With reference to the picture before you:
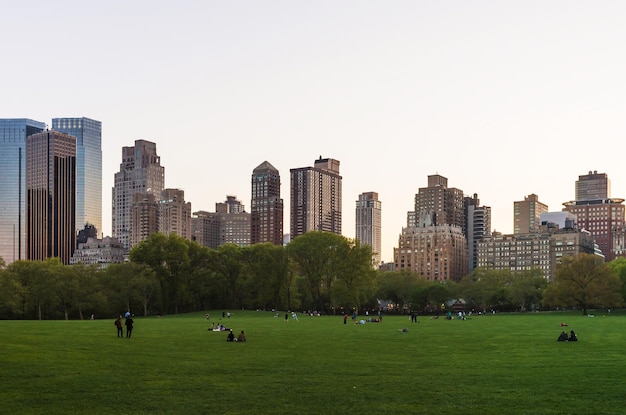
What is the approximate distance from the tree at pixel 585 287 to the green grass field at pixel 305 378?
302 feet

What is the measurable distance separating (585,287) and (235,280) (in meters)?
63.4

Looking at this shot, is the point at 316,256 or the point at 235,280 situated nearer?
the point at 316,256

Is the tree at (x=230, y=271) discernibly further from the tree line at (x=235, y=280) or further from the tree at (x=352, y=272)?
the tree at (x=352, y=272)

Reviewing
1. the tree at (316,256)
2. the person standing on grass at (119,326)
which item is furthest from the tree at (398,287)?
the person standing on grass at (119,326)

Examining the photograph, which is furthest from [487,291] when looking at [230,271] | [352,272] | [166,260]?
[166,260]

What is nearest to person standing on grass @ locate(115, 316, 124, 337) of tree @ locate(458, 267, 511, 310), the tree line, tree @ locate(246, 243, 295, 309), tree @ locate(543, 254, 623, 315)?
the tree line

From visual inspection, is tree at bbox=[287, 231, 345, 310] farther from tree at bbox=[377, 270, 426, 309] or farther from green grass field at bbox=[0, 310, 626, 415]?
green grass field at bbox=[0, 310, 626, 415]

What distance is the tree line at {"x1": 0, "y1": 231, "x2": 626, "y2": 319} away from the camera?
116 metres

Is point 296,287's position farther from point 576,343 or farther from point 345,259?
point 576,343

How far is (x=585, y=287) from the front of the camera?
132 meters

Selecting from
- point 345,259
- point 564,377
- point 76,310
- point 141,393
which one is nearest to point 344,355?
point 564,377

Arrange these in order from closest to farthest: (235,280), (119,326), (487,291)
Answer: (119,326)
(235,280)
(487,291)

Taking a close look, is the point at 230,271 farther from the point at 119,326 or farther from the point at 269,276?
the point at 119,326

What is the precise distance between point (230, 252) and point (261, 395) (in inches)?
4619
